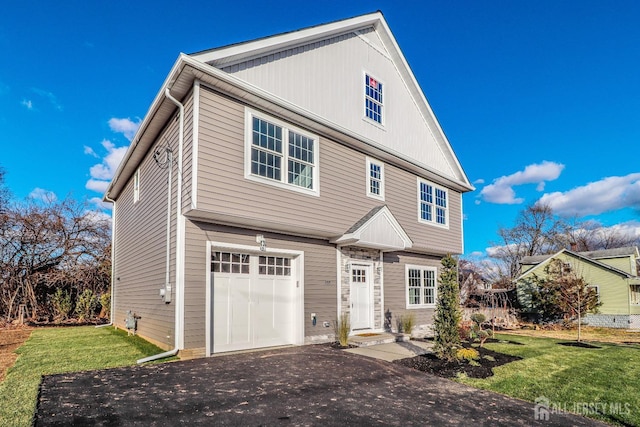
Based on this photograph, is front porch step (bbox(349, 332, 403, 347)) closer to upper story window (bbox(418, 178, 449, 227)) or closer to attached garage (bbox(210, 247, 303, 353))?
attached garage (bbox(210, 247, 303, 353))

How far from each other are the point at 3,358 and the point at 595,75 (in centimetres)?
2190

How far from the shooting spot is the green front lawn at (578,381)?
546 centimetres

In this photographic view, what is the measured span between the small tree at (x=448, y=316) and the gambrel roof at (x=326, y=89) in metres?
4.67

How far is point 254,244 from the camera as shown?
905cm

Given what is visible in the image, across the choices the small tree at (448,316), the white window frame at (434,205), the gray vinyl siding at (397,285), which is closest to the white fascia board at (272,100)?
the white window frame at (434,205)

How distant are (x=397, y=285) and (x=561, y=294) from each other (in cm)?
1151

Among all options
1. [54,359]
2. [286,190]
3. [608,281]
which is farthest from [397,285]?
[608,281]

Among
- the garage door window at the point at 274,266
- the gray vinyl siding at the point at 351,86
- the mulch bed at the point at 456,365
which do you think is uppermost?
the gray vinyl siding at the point at 351,86

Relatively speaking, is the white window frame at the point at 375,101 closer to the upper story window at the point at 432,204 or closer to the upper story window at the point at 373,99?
the upper story window at the point at 373,99

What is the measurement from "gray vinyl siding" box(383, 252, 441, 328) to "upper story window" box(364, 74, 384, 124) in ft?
14.5

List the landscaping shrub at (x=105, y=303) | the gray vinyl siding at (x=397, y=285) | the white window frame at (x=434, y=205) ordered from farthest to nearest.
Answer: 1. the landscaping shrub at (x=105, y=303)
2. the white window frame at (x=434, y=205)
3. the gray vinyl siding at (x=397, y=285)

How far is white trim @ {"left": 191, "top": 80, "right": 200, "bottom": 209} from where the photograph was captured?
296 inches

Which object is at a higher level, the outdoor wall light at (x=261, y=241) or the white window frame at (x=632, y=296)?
the outdoor wall light at (x=261, y=241)

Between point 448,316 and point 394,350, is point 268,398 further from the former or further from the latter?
point 394,350
